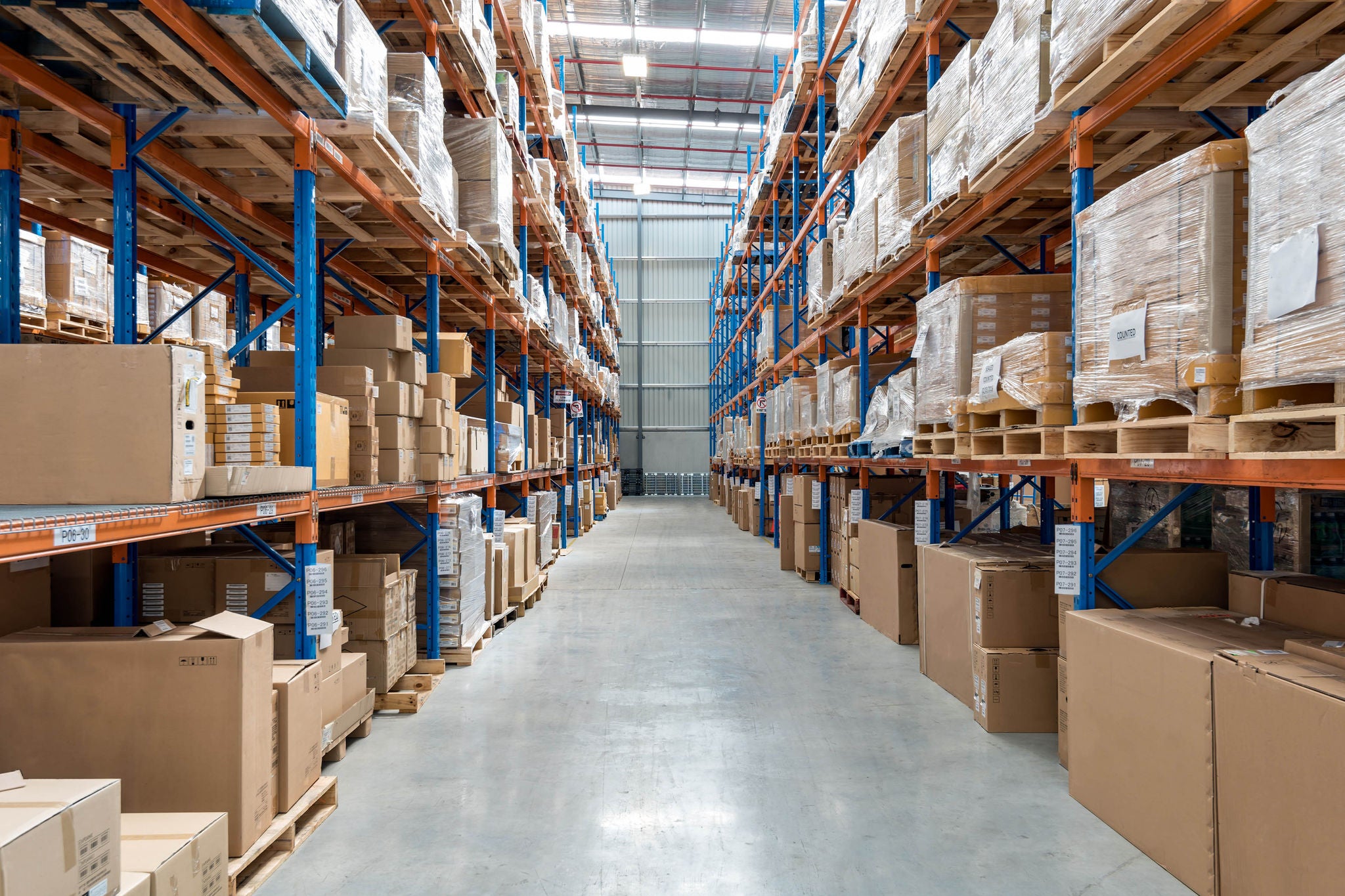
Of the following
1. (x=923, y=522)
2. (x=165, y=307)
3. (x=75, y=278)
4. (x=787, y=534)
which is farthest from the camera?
(x=787, y=534)

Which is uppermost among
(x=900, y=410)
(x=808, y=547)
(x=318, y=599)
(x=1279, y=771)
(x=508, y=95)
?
(x=508, y=95)

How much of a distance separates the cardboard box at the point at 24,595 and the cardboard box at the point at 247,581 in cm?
68

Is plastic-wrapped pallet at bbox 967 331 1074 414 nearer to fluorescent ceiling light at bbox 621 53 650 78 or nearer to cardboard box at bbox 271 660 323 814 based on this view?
cardboard box at bbox 271 660 323 814

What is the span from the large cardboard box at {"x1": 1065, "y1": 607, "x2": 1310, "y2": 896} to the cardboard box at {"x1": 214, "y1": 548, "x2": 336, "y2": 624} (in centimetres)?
360

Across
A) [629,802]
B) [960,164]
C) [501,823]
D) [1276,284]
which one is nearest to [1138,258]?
[1276,284]

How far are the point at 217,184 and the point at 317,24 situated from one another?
57.6 inches

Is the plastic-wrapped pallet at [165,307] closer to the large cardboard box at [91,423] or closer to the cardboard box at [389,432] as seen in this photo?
the cardboard box at [389,432]

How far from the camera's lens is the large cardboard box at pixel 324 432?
366cm

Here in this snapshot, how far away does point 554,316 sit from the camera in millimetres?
10766

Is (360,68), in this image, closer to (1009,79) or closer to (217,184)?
(217,184)

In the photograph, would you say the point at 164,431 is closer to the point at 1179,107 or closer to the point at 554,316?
the point at 1179,107

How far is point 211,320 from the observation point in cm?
856

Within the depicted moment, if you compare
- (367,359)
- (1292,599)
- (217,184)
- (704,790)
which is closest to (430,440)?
(367,359)

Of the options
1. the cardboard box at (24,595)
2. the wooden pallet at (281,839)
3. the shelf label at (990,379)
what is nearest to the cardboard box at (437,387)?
the cardboard box at (24,595)
